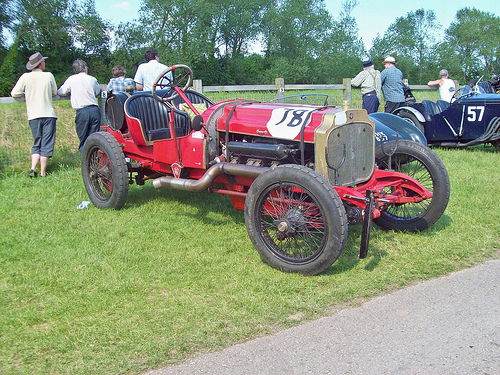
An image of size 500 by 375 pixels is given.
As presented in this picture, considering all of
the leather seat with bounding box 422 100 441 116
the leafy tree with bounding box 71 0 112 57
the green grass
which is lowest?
the green grass

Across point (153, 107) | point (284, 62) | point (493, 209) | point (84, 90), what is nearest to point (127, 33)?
point (284, 62)

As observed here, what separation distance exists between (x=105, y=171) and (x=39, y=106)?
97.0 inches

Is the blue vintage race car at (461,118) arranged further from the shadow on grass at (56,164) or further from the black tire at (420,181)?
the shadow on grass at (56,164)

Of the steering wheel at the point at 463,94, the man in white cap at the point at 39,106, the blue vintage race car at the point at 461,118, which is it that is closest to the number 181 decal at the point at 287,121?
the man in white cap at the point at 39,106

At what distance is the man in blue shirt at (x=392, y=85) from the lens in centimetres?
1063

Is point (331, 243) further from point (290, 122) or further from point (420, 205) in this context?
point (420, 205)

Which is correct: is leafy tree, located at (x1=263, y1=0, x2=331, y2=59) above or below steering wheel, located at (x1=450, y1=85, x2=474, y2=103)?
above

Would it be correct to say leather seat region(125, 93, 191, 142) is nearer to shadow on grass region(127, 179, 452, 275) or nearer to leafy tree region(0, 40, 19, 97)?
shadow on grass region(127, 179, 452, 275)

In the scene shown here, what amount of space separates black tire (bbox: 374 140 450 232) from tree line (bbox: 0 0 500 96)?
1105 inches

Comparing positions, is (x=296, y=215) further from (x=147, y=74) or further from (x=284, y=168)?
(x=147, y=74)

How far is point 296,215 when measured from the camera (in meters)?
4.19

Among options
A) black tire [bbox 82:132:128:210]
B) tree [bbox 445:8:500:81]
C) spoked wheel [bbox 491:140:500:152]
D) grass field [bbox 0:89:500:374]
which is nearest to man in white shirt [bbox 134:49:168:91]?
black tire [bbox 82:132:128:210]

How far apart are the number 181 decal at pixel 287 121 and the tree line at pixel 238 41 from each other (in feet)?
91.0

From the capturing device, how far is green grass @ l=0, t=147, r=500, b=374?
10.2 ft
